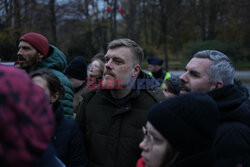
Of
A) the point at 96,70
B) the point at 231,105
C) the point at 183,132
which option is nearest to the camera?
the point at 183,132

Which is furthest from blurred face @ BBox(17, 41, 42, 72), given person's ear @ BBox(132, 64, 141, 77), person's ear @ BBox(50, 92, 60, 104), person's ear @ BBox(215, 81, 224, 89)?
person's ear @ BBox(215, 81, 224, 89)

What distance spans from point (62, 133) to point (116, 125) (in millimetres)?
495

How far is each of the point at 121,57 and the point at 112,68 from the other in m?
0.14

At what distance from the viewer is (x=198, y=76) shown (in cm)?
216

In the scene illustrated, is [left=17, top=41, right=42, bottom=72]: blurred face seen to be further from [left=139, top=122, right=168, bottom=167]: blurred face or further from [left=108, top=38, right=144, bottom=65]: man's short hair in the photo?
[left=139, top=122, right=168, bottom=167]: blurred face

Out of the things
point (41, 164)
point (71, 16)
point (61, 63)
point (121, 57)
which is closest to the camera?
point (41, 164)

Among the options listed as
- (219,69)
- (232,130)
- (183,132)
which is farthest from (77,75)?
(183,132)

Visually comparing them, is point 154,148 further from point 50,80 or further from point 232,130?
point 50,80

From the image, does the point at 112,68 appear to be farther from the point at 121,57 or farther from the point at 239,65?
the point at 239,65

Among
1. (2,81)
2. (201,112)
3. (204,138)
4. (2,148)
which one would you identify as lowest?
(204,138)

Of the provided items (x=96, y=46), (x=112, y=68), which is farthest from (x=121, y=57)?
(x=96, y=46)

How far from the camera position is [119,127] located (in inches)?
85.9

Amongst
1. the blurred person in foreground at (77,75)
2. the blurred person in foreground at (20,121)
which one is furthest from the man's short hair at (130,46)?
the blurred person in foreground at (77,75)

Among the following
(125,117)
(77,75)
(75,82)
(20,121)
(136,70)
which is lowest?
(75,82)
